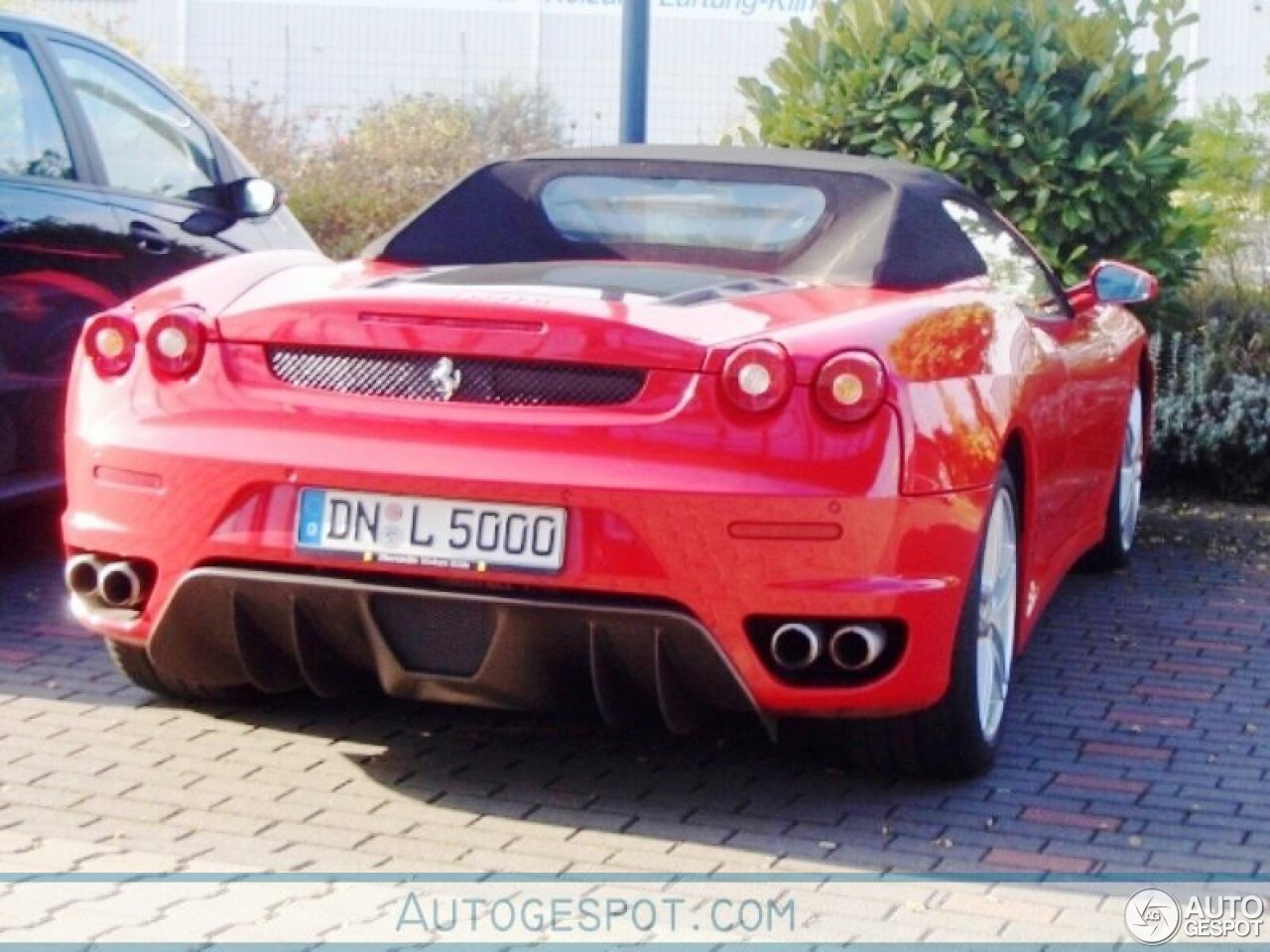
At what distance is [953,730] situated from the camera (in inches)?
194

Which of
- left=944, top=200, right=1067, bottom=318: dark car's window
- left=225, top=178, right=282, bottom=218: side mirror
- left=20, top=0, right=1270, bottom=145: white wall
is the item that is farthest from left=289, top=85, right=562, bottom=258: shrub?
left=944, top=200, right=1067, bottom=318: dark car's window

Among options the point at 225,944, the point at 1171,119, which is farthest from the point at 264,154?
the point at 225,944

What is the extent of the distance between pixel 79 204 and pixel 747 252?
2.31m

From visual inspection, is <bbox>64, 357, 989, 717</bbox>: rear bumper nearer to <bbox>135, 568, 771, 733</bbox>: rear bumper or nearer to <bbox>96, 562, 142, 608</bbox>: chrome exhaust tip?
<bbox>135, 568, 771, 733</bbox>: rear bumper

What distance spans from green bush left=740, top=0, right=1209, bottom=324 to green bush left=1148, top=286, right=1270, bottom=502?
0.37 meters

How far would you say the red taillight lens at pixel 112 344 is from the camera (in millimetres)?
4965

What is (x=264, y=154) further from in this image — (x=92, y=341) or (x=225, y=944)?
(x=225, y=944)

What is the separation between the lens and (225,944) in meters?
3.92

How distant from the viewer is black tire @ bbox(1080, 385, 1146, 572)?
24.9ft

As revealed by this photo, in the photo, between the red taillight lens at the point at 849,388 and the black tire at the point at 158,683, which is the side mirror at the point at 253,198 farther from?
the red taillight lens at the point at 849,388

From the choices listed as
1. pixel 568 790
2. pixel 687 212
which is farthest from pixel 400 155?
pixel 568 790

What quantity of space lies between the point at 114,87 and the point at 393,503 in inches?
133

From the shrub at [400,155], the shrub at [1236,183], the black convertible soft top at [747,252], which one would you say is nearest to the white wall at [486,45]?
the shrub at [400,155]

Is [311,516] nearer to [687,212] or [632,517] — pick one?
[632,517]
